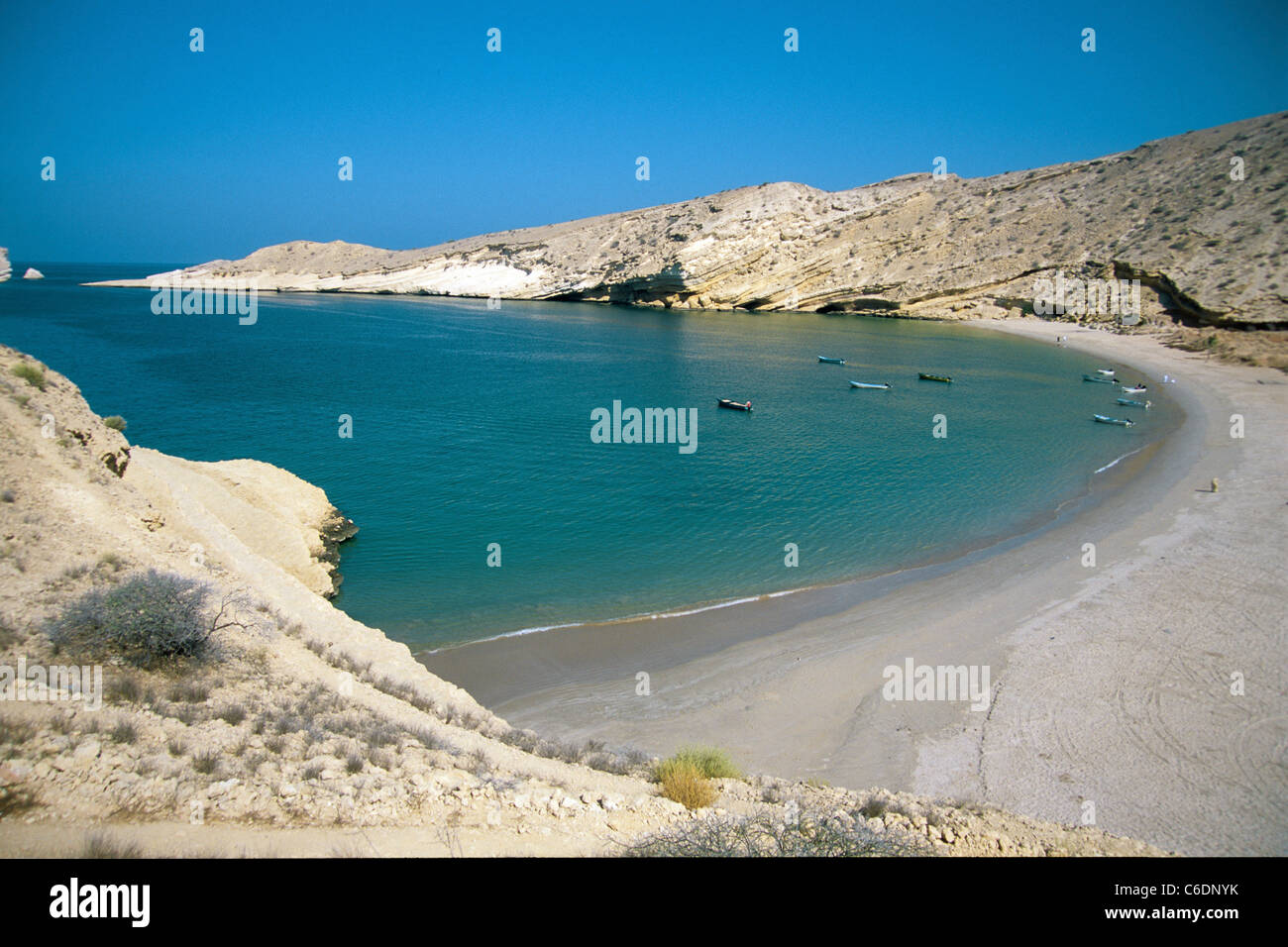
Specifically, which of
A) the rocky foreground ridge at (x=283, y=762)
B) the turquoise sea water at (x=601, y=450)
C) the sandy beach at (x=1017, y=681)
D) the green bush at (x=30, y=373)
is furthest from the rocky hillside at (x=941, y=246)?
the green bush at (x=30, y=373)

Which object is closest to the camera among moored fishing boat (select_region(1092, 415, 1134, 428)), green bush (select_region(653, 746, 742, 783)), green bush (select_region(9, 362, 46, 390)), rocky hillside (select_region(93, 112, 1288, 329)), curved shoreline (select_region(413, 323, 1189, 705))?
green bush (select_region(653, 746, 742, 783))

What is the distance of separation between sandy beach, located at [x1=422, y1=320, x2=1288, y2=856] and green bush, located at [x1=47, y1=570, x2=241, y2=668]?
502 centimetres

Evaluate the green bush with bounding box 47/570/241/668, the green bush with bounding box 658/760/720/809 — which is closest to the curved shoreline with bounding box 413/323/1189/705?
the green bush with bounding box 47/570/241/668

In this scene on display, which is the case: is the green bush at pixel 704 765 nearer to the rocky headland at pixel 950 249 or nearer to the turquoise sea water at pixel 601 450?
the turquoise sea water at pixel 601 450

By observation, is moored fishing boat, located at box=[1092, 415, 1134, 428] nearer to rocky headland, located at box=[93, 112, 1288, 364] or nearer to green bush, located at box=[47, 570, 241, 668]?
rocky headland, located at box=[93, 112, 1288, 364]

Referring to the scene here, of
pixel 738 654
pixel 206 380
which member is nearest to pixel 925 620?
pixel 738 654

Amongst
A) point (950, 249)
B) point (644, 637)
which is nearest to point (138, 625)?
point (644, 637)

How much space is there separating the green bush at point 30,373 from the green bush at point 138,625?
7.38m

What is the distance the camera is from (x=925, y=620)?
14633 mm

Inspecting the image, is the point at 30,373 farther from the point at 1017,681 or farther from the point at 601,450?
the point at 1017,681

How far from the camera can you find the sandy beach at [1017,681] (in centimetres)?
905

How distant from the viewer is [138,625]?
7.59 metres

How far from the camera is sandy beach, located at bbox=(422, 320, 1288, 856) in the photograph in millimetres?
9055
